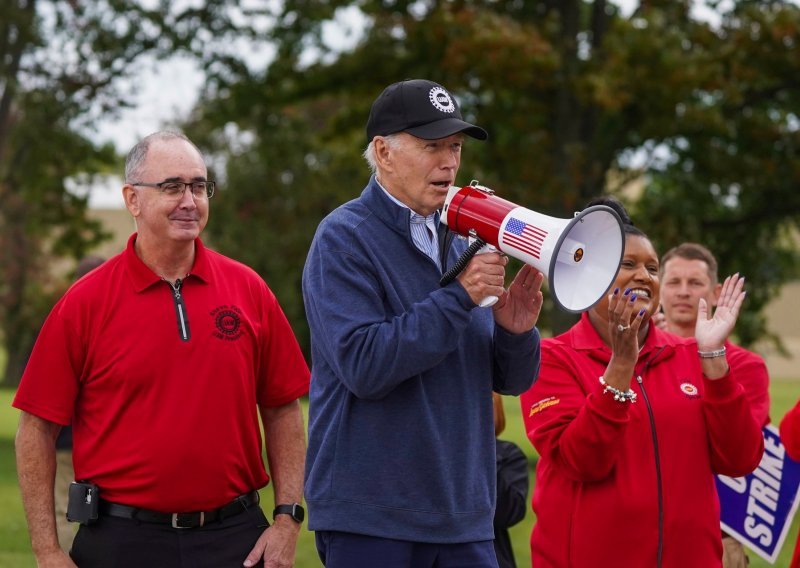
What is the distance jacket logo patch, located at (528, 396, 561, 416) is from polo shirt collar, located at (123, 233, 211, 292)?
137 cm

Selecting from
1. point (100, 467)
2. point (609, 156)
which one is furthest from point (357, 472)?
point (609, 156)

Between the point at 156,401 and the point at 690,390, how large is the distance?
6.64ft

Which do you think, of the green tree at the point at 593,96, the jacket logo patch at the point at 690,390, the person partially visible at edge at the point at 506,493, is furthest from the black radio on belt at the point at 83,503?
the green tree at the point at 593,96

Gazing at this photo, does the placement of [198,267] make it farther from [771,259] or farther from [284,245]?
[284,245]

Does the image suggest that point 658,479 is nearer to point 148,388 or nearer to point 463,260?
point 463,260

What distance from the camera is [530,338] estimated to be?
436cm

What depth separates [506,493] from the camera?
6098 mm

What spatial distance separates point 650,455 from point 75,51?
17.0 m

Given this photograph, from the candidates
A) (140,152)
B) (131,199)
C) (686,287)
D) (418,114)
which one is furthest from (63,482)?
(418,114)

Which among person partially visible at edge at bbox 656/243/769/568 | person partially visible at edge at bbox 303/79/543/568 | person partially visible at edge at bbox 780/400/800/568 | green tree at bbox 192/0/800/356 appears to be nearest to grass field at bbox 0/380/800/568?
green tree at bbox 192/0/800/356

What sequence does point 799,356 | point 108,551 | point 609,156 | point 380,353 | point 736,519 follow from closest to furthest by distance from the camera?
point 380,353, point 108,551, point 736,519, point 609,156, point 799,356

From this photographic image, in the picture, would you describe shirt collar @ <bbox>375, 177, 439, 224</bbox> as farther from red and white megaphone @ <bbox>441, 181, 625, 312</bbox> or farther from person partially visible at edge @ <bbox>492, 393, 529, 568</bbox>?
person partially visible at edge @ <bbox>492, 393, 529, 568</bbox>

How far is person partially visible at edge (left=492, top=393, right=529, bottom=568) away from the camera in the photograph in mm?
6070

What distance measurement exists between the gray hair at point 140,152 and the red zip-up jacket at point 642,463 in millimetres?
1784
